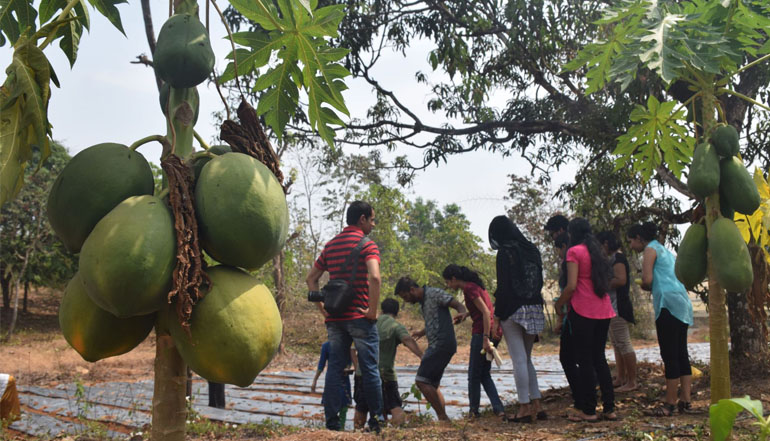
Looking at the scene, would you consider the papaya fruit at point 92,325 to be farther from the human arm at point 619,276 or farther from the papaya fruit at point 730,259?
the human arm at point 619,276

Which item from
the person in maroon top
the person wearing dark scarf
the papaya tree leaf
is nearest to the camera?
the papaya tree leaf

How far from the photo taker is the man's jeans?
4.69 metres

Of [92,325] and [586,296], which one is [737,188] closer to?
[586,296]

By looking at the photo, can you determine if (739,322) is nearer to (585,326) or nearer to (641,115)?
(585,326)

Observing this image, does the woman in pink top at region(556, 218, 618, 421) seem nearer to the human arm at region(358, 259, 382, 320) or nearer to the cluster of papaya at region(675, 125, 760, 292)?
the human arm at region(358, 259, 382, 320)

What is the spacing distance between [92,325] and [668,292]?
4.80 meters

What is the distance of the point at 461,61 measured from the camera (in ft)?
25.5

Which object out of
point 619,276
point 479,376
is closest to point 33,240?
point 479,376

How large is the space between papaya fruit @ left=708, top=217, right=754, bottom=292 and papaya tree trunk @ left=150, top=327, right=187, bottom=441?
234cm

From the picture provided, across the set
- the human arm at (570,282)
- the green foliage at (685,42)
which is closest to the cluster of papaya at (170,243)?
the green foliage at (685,42)

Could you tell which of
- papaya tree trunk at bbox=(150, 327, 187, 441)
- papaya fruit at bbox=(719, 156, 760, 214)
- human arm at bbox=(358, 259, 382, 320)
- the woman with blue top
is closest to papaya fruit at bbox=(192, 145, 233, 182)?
papaya tree trunk at bbox=(150, 327, 187, 441)

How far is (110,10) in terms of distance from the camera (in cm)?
155

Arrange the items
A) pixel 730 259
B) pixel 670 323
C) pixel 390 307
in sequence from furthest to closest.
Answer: pixel 390 307
pixel 670 323
pixel 730 259

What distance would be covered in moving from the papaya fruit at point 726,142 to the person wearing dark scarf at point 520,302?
2395mm
